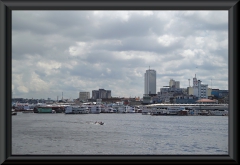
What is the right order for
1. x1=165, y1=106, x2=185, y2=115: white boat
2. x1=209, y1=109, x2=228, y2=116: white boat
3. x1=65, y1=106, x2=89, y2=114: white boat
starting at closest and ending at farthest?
x1=209, y1=109, x2=228, y2=116: white boat < x1=165, y1=106, x2=185, y2=115: white boat < x1=65, y1=106, x2=89, y2=114: white boat

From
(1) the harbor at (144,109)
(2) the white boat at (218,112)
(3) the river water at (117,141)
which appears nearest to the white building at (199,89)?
(1) the harbor at (144,109)

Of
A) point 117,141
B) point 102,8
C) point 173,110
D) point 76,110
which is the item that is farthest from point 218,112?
point 102,8

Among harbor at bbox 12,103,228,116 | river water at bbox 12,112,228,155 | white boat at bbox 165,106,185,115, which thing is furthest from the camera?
harbor at bbox 12,103,228,116

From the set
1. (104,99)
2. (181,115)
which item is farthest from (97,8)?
(104,99)

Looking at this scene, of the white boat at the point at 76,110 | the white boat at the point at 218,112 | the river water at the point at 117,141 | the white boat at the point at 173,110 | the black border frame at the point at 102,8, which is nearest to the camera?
the black border frame at the point at 102,8

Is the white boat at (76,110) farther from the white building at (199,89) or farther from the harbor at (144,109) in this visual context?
the white building at (199,89)

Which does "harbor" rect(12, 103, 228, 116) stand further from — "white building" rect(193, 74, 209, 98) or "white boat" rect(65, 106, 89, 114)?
"white building" rect(193, 74, 209, 98)

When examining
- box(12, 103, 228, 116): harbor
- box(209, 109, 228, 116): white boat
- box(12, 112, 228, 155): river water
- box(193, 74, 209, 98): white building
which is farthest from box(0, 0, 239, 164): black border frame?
box(193, 74, 209, 98): white building

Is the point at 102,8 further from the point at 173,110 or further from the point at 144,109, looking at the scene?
the point at 144,109
